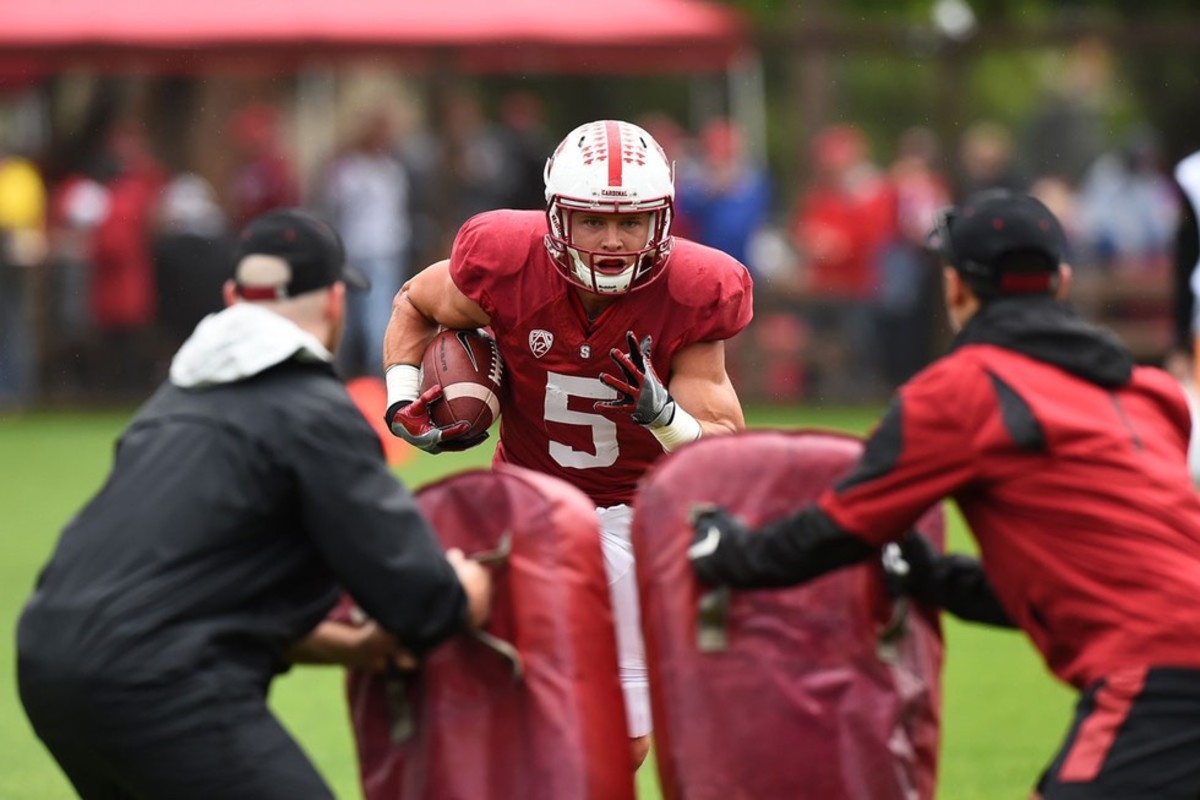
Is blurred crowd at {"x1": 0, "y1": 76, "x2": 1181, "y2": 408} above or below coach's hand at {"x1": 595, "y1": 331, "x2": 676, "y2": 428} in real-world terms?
below

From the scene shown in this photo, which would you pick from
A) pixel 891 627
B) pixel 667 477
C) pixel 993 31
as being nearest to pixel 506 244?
pixel 667 477

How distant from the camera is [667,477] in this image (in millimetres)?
4355

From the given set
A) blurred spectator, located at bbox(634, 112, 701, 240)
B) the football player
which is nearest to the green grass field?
the football player

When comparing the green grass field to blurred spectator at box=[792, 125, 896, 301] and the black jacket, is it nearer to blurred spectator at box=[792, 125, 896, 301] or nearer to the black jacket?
the black jacket

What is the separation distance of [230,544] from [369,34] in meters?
13.3

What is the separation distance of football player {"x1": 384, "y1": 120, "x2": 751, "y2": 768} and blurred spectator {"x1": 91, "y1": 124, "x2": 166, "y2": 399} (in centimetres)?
1092

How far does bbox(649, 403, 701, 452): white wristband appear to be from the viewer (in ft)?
17.2

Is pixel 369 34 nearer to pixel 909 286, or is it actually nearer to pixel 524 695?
pixel 909 286

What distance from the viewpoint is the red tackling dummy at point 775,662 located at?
13.8 feet

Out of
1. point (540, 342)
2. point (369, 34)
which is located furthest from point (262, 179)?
point (540, 342)

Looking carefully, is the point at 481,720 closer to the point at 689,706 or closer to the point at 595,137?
the point at 689,706

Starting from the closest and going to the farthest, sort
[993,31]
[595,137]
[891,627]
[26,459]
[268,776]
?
[268,776] → [891,627] → [595,137] → [26,459] → [993,31]

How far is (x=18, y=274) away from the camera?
1656 centimetres

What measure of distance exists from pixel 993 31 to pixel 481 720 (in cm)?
1320
